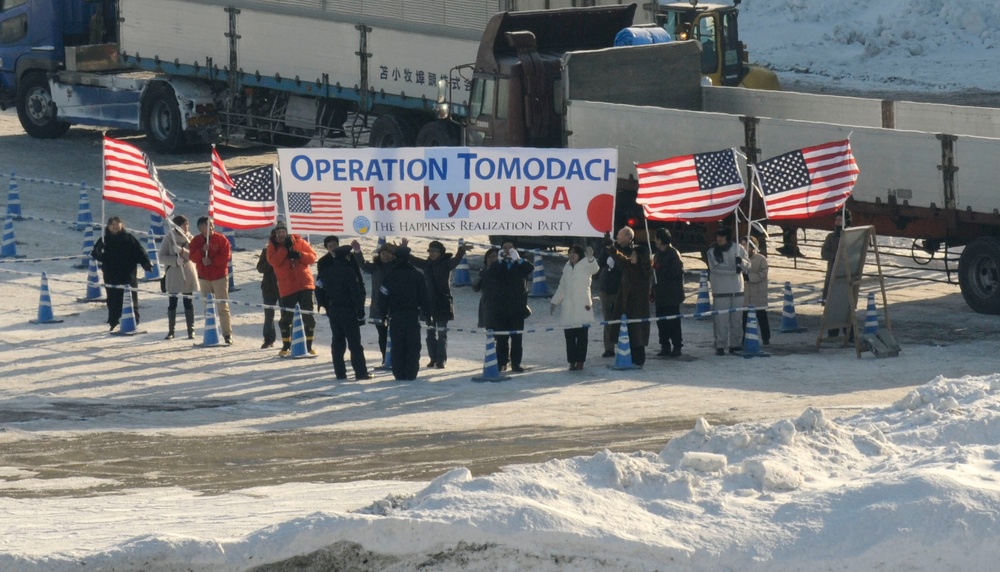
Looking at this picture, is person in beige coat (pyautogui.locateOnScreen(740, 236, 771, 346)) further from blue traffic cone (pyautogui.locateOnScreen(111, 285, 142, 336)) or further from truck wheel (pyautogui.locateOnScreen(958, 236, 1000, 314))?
blue traffic cone (pyautogui.locateOnScreen(111, 285, 142, 336))

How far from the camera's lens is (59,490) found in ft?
41.2

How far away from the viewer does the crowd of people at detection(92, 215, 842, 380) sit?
55.2ft

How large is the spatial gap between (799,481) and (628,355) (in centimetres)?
669

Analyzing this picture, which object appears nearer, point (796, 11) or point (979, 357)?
point (979, 357)

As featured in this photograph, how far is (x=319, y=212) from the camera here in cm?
1800

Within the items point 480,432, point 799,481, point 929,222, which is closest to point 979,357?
point 929,222

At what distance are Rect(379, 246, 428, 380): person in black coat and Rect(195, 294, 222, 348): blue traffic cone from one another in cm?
276

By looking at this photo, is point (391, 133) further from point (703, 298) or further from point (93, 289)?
point (703, 298)

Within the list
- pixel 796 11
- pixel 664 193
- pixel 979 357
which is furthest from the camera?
pixel 796 11

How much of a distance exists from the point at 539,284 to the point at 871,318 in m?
5.25

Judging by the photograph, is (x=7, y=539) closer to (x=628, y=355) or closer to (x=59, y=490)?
(x=59, y=490)

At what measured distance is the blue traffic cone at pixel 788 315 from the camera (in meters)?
19.3

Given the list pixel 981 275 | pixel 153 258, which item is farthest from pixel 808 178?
pixel 153 258

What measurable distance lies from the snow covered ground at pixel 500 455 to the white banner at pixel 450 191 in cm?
156
